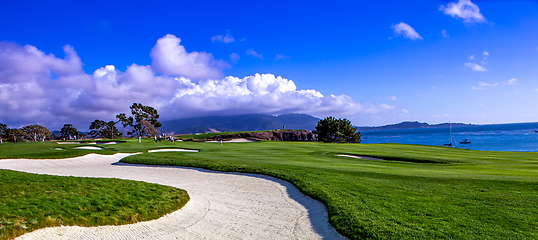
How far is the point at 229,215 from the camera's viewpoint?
7.86 meters

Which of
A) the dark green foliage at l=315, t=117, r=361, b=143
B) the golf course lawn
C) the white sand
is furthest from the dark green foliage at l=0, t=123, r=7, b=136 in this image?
the golf course lawn

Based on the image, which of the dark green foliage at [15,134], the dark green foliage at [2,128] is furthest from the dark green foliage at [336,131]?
the dark green foliage at [2,128]

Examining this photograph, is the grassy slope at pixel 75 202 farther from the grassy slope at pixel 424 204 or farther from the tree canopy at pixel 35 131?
the tree canopy at pixel 35 131

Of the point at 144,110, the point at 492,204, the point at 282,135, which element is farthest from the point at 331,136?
the point at 492,204

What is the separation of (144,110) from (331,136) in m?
48.2

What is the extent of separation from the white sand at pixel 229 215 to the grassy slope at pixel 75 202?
10.6 inches

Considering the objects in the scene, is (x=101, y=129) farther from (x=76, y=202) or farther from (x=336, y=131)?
(x=76, y=202)

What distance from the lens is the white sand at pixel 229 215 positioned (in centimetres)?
619

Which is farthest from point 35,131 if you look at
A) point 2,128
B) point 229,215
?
point 229,215

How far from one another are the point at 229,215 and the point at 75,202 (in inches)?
166

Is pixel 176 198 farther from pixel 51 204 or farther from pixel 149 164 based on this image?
pixel 149 164

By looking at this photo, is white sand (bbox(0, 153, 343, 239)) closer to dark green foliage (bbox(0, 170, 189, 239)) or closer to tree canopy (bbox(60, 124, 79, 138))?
dark green foliage (bbox(0, 170, 189, 239))

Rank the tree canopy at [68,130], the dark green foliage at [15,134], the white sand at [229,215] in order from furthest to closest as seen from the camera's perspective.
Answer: the tree canopy at [68,130]
the dark green foliage at [15,134]
the white sand at [229,215]

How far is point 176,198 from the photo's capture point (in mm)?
8836
